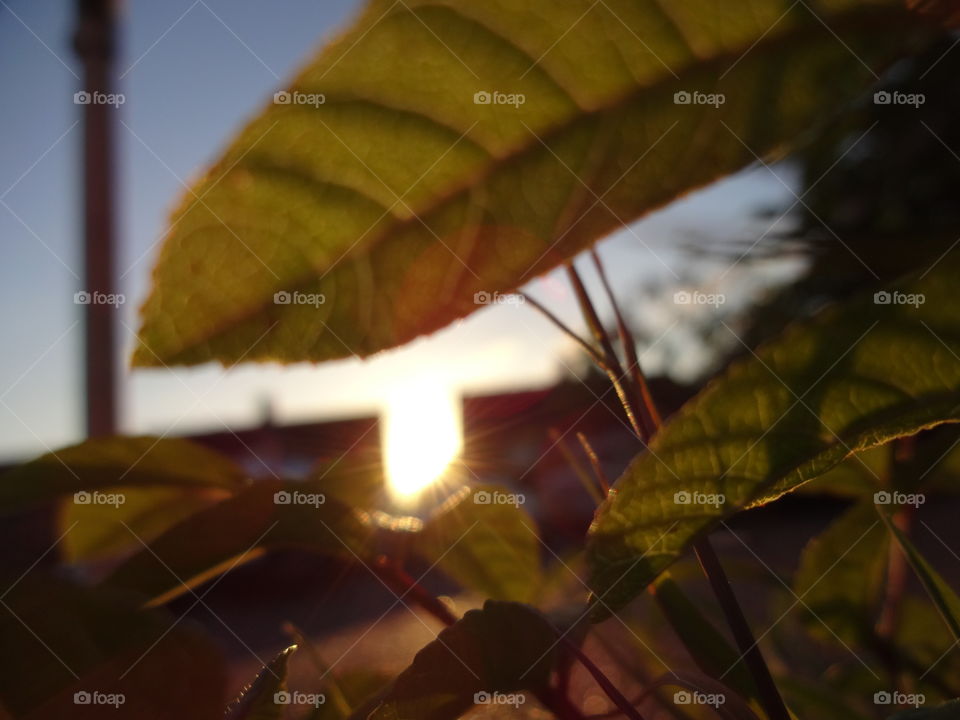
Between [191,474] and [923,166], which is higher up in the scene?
[923,166]

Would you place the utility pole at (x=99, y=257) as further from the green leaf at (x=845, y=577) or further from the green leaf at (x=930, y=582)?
the green leaf at (x=930, y=582)

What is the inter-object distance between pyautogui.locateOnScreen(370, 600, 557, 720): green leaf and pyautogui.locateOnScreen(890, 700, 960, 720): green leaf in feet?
0.48

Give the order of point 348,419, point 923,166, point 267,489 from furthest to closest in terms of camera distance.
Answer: point 923,166 → point 348,419 → point 267,489

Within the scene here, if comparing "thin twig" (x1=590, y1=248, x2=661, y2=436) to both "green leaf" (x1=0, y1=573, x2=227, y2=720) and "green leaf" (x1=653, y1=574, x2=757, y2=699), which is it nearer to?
"green leaf" (x1=653, y1=574, x2=757, y2=699)

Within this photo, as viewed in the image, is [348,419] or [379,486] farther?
[348,419]

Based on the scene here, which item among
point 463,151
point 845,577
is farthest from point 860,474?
point 463,151

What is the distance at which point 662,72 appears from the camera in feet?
1.10

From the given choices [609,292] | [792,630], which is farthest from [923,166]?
[609,292]

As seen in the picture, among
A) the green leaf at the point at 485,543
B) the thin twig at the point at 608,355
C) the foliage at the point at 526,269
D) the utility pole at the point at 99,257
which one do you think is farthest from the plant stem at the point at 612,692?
the utility pole at the point at 99,257

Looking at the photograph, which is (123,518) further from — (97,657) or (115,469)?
(97,657)

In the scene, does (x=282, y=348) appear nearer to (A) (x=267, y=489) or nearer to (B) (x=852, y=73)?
(A) (x=267, y=489)

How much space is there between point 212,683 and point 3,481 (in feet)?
0.65

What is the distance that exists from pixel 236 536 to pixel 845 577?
1.58 ft

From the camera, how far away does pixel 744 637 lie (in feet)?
1.11
